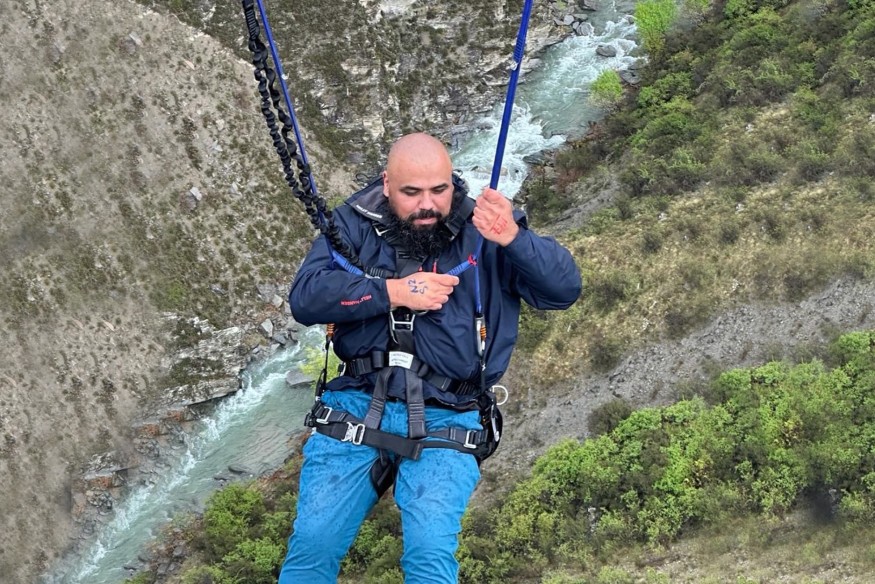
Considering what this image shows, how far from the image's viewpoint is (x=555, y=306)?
5.47 m

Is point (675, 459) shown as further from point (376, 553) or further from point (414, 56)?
point (414, 56)

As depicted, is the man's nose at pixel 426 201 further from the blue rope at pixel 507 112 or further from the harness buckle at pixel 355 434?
the harness buckle at pixel 355 434

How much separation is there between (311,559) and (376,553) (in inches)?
406

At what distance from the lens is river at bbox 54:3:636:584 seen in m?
22.5

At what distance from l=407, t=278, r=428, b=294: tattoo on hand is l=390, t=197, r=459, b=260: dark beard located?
34 cm

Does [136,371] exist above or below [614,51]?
below

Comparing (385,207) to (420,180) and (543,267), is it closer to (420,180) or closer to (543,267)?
(420,180)

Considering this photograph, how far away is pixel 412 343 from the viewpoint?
5.39m

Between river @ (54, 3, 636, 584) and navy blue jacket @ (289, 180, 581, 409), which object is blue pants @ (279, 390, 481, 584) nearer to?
navy blue jacket @ (289, 180, 581, 409)

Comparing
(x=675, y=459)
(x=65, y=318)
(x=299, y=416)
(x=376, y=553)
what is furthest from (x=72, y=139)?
(x=675, y=459)

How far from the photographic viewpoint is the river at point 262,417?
22.5 m

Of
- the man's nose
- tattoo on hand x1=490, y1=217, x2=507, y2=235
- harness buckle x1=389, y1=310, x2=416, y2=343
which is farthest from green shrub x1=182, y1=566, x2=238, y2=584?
tattoo on hand x1=490, y1=217, x2=507, y2=235

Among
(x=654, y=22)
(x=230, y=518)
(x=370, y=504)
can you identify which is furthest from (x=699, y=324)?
(x=654, y=22)

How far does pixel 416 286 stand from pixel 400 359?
58 cm
